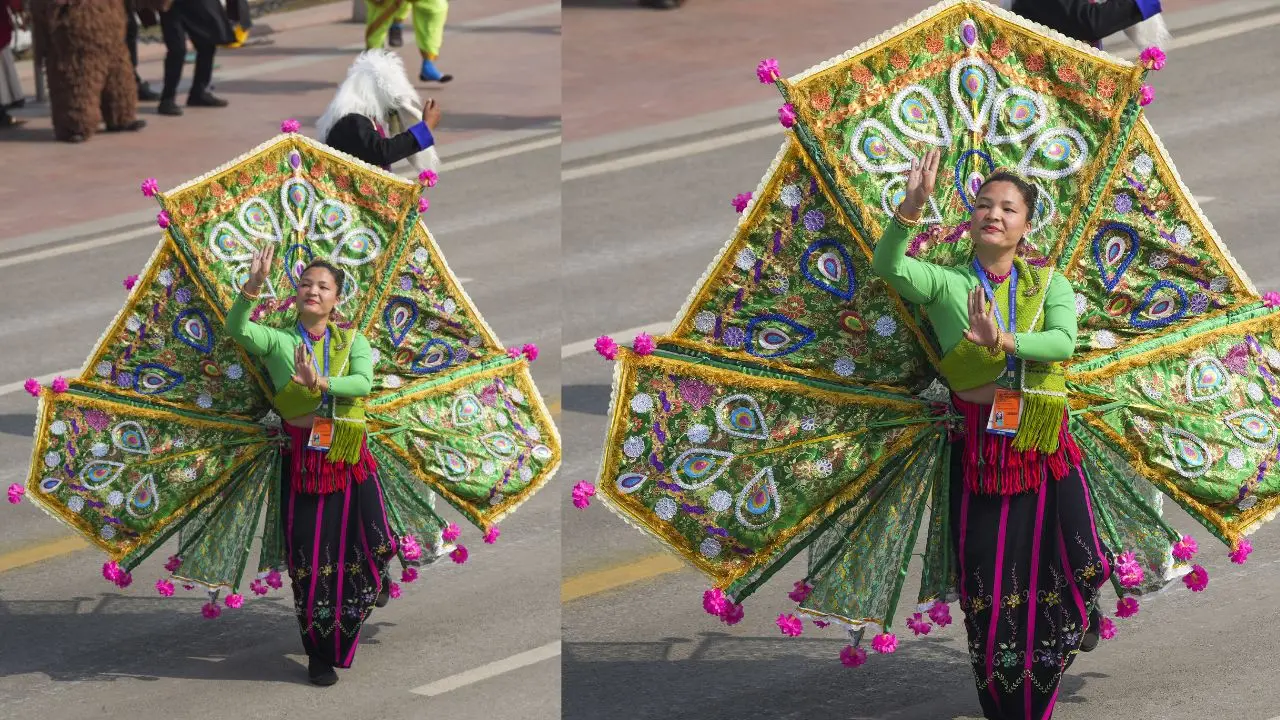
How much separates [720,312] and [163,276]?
8.64 ft

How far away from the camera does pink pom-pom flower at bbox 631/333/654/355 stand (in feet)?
23.8

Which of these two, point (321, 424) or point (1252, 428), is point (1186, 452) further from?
point (321, 424)

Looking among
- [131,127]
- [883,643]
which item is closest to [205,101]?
[131,127]

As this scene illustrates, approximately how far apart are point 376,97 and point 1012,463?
3.70 meters

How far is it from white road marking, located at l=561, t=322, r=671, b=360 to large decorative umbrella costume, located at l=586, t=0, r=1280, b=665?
16.7 ft

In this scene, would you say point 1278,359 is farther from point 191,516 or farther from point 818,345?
point 191,516

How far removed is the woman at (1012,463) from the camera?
23.2 ft

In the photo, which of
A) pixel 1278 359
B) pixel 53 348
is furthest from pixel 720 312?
pixel 53 348

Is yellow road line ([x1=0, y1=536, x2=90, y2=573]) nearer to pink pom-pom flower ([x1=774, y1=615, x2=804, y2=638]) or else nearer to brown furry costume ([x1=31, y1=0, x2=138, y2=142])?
pink pom-pom flower ([x1=774, y1=615, x2=804, y2=638])

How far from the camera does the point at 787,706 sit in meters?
7.86

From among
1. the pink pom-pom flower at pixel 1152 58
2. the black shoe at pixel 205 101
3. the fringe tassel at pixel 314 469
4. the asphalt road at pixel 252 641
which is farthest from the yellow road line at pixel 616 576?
the black shoe at pixel 205 101

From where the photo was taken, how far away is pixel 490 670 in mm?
8586

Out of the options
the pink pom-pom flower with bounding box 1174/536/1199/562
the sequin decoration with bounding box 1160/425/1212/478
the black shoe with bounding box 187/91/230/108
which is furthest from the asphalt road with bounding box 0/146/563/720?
the black shoe with bounding box 187/91/230/108

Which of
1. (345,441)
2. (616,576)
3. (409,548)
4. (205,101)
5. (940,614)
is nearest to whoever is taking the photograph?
(940,614)
